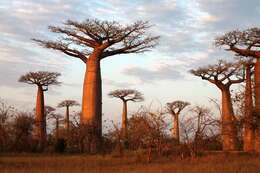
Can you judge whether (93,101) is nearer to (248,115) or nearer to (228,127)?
(228,127)

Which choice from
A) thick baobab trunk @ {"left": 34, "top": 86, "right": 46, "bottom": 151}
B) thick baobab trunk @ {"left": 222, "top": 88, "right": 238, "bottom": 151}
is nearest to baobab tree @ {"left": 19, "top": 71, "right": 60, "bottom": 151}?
thick baobab trunk @ {"left": 34, "top": 86, "right": 46, "bottom": 151}

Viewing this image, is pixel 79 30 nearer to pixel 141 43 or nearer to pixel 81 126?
pixel 141 43

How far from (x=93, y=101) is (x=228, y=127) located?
478cm

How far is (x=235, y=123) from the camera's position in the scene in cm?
1068

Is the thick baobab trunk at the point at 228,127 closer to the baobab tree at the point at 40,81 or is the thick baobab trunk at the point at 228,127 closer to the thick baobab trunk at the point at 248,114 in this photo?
the thick baobab trunk at the point at 248,114

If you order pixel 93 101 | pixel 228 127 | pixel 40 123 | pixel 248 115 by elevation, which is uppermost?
pixel 93 101

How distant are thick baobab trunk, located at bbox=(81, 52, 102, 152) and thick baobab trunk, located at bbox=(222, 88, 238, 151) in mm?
4199

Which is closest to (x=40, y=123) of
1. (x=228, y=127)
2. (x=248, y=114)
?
(x=228, y=127)

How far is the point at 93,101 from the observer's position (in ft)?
44.5

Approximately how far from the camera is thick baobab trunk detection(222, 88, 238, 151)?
34.4 ft

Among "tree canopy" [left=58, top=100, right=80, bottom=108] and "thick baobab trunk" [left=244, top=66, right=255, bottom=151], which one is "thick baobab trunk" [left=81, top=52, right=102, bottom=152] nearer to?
"thick baobab trunk" [left=244, top=66, right=255, bottom=151]

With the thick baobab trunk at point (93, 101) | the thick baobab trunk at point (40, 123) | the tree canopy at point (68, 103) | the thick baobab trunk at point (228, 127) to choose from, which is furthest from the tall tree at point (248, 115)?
the tree canopy at point (68, 103)

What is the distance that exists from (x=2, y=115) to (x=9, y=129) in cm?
76

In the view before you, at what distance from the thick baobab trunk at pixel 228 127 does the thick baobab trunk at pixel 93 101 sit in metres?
4.20
